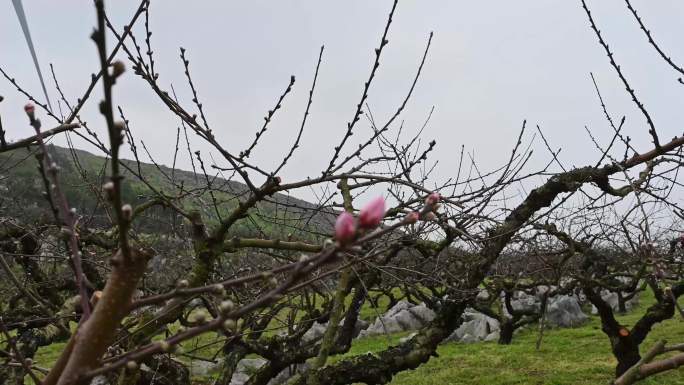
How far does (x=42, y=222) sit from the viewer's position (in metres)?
7.43

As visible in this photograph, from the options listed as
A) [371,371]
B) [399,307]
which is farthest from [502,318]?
[371,371]

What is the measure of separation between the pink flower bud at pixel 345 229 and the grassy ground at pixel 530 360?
30.4 feet

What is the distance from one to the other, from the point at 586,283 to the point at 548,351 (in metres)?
4.40

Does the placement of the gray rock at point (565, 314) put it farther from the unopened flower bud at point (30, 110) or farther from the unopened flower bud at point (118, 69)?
the unopened flower bud at point (118, 69)

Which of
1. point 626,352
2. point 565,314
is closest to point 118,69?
point 626,352

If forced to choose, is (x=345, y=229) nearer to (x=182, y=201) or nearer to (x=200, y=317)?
(x=200, y=317)

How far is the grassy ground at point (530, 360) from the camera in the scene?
9531 mm

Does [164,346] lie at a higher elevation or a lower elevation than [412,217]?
lower

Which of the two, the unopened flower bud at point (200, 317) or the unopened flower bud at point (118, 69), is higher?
the unopened flower bud at point (118, 69)

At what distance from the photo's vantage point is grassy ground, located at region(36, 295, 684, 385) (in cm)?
953

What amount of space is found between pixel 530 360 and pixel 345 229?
1175cm

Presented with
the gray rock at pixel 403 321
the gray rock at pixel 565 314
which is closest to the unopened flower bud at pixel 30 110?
the gray rock at pixel 403 321

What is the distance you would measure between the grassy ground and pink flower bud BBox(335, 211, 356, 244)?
9.26m

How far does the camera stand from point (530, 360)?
11.1 m
